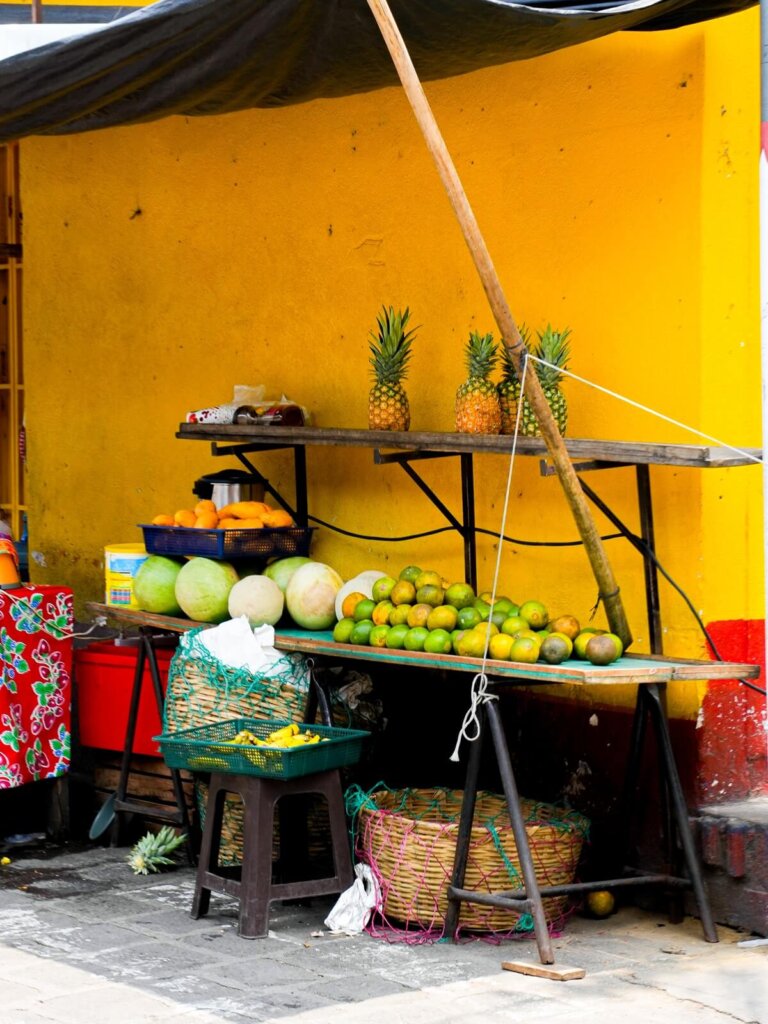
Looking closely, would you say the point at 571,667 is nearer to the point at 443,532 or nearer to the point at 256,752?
the point at 256,752

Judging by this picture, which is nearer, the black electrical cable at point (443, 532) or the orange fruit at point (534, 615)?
the orange fruit at point (534, 615)

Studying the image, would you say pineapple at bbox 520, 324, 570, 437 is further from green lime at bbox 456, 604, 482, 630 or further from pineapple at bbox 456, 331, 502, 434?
green lime at bbox 456, 604, 482, 630

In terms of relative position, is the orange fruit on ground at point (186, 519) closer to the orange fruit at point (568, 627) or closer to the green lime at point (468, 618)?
the green lime at point (468, 618)

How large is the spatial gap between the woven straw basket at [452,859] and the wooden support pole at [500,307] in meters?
0.73

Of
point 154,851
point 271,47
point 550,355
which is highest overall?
point 271,47

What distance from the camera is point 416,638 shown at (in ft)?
17.9

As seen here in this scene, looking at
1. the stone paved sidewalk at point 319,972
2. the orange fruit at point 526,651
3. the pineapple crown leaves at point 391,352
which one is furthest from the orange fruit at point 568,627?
the pineapple crown leaves at point 391,352

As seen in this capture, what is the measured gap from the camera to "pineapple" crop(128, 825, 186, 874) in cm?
636

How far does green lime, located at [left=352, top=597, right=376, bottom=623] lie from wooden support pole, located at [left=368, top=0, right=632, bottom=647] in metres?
0.95

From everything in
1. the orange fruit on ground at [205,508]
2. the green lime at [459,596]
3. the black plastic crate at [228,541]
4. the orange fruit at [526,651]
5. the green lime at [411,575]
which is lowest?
the orange fruit at [526,651]

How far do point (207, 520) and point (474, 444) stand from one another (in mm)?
1401

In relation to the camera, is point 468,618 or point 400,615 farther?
point 400,615

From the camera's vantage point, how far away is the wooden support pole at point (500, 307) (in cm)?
429

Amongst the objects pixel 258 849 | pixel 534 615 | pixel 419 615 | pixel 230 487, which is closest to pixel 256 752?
pixel 258 849
